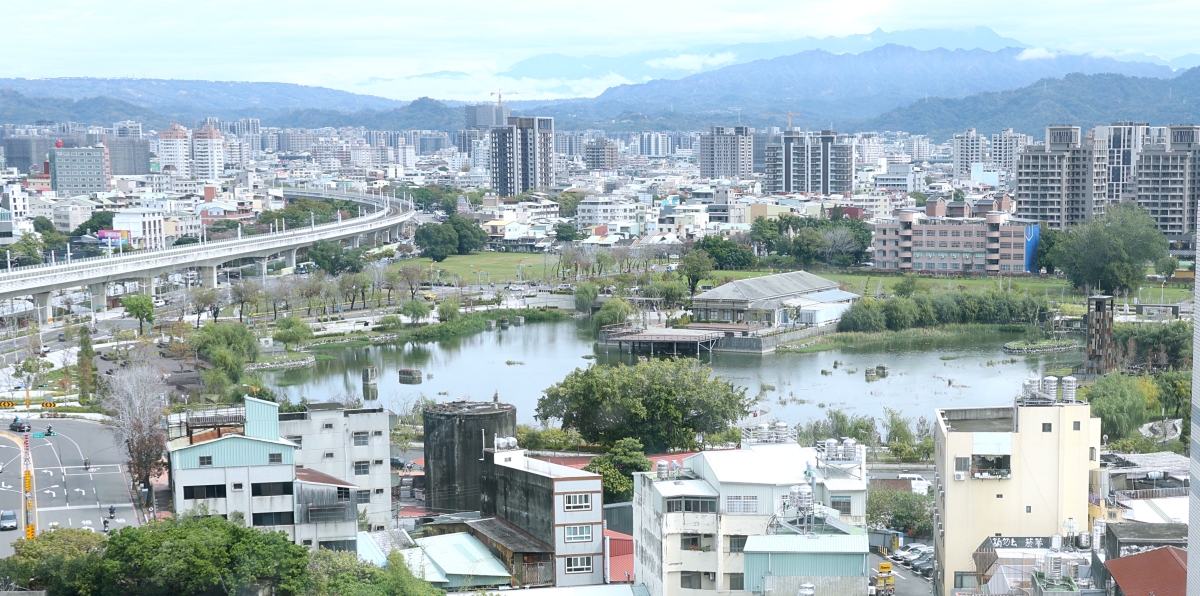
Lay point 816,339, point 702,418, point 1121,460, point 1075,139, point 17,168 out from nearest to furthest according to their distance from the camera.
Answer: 1. point 1121,460
2. point 702,418
3. point 816,339
4. point 1075,139
5. point 17,168

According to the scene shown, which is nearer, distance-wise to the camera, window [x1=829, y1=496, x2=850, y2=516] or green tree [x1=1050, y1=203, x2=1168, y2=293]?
window [x1=829, y1=496, x2=850, y2=516]

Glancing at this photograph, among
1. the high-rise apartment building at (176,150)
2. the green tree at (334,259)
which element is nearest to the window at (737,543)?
the green tree at (334,259)

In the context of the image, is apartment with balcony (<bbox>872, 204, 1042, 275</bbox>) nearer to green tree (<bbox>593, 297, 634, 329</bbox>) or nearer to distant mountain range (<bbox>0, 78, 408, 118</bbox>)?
green tree (<bbox>593, 297, 634, 329</bbox>)

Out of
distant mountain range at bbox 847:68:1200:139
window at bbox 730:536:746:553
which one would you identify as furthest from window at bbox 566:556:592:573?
distant mountain range at bbox 847:68:1200:139

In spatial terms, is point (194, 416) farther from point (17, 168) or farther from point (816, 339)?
point (17, 168)

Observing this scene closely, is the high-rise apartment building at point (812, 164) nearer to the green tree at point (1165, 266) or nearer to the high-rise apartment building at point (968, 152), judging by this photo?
the high-rise apartment building at point (968, 152)

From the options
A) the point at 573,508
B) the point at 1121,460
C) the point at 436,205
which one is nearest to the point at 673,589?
the point at 573,508
